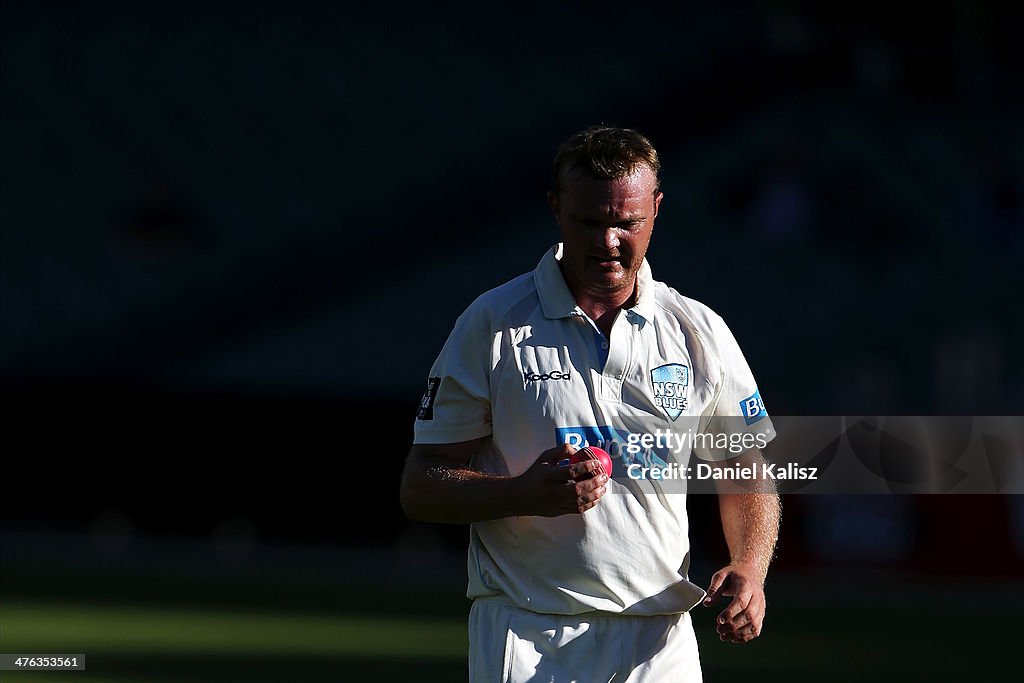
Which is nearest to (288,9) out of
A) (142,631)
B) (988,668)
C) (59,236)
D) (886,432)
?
(59,236)

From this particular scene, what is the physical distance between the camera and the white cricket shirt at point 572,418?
3.83 meters

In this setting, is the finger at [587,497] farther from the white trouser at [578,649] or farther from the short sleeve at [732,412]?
the short sleeve at [732,412]

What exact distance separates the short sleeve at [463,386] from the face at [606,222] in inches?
11.0

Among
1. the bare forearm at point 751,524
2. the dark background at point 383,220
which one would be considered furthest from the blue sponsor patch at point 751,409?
the dark background at point 383,220

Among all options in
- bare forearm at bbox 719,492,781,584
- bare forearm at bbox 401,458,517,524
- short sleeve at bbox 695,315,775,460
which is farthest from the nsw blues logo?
bare forearm at bbox 401,458,517,524

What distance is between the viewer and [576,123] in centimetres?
1884

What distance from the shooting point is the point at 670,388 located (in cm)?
394

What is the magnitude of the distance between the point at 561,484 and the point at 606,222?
0.64m

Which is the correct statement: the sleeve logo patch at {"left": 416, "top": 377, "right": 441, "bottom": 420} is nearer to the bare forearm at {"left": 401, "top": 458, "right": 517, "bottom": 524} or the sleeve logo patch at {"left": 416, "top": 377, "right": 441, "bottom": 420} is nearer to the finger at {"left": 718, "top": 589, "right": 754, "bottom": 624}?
the bare forearm at {"left": 401, "top": 458, "right": 517, "bottom": 524}

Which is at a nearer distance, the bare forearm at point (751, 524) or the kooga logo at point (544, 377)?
the kooga logo at point (544, 377)

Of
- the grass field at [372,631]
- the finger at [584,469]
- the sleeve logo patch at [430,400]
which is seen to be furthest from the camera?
the grass field at [372,631]

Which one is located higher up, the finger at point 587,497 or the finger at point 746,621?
the finger at point 587,497

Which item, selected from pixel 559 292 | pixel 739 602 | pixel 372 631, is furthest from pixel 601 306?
pixel 372 631

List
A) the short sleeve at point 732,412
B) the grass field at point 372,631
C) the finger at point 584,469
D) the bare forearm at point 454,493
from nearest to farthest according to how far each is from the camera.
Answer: the finger at point 584,469 < the bare forearm at point 454,493 < the short sleeve at point 732,412 < the grass field at point 372,631
